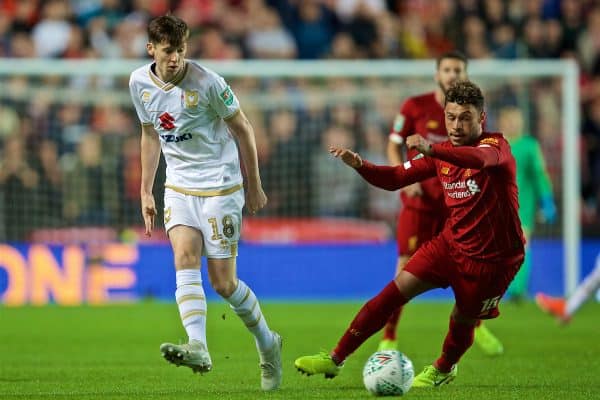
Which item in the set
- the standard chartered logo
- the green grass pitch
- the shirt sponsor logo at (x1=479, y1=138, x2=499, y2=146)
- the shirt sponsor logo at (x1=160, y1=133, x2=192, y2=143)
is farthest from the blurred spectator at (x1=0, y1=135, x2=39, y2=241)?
the shirt sponsor logo at (x1=479, y1=138, x2=499, y2=146)

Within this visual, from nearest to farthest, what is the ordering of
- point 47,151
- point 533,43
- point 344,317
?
point 344,317, point 47,151, point 533,43

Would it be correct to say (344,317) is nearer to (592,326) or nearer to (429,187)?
(592,326)

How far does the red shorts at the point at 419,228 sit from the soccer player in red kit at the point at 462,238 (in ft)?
6.69

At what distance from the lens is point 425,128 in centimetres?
910

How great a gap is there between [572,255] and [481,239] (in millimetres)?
8775

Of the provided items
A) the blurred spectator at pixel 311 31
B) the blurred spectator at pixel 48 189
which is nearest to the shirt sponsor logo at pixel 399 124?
the blurred spectator at pixel 48 189

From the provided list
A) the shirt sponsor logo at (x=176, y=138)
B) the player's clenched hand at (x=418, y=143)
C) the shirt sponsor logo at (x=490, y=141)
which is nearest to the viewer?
the player's clenched hand at (x=418, y=143)

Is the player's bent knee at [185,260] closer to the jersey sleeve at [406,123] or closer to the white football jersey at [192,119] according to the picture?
the white football jersey at [192,119]

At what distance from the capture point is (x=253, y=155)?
712cm

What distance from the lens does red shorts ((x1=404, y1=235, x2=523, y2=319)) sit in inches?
271

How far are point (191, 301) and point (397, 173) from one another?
1.39 m

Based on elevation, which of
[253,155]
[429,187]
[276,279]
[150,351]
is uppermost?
[253,155]

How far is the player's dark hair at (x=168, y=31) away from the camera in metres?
6.77

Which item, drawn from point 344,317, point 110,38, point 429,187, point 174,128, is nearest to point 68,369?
point 174,128
